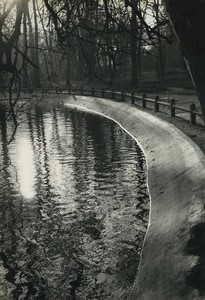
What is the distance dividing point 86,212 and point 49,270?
9.32ft

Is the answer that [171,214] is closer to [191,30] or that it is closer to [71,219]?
[71,219]

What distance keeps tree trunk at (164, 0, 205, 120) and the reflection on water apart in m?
3.35

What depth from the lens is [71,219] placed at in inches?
370

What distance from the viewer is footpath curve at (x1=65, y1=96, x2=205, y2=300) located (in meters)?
5.75

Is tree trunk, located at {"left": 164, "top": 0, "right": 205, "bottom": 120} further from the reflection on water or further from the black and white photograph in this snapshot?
the reflection on water

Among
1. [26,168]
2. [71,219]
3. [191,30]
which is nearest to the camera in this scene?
[191,30]

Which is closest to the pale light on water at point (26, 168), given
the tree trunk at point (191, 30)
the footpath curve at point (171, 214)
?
the footpath curve at point (171, 214)

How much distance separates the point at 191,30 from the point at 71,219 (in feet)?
23.2

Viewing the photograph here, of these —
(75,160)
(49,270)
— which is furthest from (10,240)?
(75,160)

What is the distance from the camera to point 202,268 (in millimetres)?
5578

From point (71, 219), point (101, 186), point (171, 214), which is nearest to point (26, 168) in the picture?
point (101, 186)

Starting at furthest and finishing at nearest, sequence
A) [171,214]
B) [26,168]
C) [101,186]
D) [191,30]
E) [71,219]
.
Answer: [26,168] → [101,186] → [71,219] → [171,214] → [191,30]

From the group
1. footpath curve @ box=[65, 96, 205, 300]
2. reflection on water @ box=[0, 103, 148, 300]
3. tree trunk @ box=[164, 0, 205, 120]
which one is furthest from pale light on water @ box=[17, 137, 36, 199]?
tree trunk @ box=[164, 0, 205, 120]

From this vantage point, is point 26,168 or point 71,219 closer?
point 71,219
